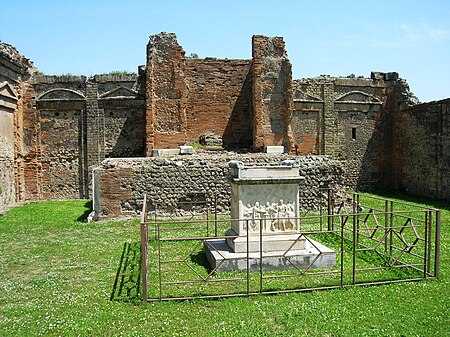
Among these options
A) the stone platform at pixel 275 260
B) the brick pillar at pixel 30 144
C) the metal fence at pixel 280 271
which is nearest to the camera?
the metal fence at pixel 280 271

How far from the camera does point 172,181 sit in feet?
48.0

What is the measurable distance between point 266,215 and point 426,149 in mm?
14866

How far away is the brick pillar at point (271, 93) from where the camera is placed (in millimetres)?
18297

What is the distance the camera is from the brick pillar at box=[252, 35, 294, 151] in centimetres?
1830

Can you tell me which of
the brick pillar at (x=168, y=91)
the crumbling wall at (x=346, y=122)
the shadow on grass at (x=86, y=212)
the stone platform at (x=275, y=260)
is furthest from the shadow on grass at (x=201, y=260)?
the crumbling wall at (x=346, y=122)

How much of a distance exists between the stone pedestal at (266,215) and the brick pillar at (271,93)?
30.4 ft

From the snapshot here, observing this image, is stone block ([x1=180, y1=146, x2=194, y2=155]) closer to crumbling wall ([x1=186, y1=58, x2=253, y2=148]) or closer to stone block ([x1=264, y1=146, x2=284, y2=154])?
crumbling wall ([x1=186, y1=58, x2=253, y2=148])

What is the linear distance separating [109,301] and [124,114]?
50.2 feet

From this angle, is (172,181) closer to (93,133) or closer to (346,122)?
(93,133)

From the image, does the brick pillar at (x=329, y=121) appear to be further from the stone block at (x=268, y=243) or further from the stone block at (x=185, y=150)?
the stone block at (x=268, y=243)

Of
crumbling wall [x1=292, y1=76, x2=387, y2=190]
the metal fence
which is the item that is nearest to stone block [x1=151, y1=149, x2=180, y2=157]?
the metal fence

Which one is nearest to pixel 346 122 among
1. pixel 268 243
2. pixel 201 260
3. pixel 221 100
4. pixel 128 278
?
pixel 221 100

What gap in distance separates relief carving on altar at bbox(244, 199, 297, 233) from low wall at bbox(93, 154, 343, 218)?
504 cm

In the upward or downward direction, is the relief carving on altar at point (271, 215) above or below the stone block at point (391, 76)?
below
